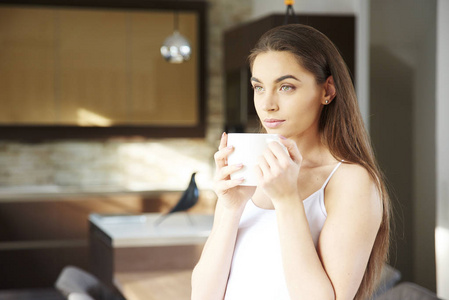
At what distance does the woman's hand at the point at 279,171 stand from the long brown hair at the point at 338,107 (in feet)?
0.43

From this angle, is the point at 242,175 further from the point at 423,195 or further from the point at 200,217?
the point at 200,217

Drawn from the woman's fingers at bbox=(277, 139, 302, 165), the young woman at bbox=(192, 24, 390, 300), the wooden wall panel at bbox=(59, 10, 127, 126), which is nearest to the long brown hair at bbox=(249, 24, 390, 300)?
the young woman at bbox=(192, 24, 390, 300)

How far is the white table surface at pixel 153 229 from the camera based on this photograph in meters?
2.90

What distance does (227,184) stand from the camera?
3.12 feet

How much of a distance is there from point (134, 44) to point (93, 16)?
41 centimetres

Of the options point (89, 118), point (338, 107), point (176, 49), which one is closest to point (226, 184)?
point (338, 107)

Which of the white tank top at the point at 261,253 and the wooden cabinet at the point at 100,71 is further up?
the wooden cabinet at the point at 100,71

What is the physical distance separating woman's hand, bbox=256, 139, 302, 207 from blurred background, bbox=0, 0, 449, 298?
322 cm

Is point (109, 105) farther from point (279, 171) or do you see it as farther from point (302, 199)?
point (279, 171)

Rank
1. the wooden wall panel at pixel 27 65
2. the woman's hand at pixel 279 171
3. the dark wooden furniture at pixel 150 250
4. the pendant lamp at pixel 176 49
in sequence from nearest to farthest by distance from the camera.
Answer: the woman's hand at pixel 279 171 < the dark wooden furniture at pixel 150 250 < the pendant lamp at pixel 176 49 < the wooden wall panel at pixel 27 65

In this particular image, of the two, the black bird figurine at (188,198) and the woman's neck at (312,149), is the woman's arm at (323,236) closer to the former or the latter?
the woman's neck at (312,149)

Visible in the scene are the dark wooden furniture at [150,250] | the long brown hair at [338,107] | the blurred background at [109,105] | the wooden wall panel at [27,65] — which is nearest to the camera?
the long brown hair at [338,107]

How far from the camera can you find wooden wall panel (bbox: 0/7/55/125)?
5.18m

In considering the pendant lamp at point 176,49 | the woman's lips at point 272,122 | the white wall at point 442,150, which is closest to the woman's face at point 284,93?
the woman's lips at point 272,122
